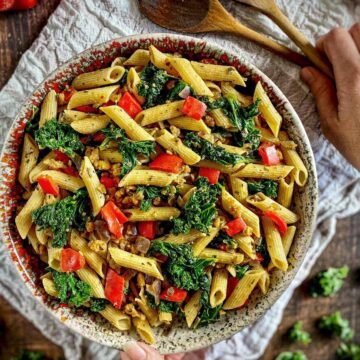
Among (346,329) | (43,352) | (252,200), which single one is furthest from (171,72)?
(346,329)

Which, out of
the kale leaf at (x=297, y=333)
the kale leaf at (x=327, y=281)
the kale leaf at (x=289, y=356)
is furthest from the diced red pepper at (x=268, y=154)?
the kale leaf at (x=289, y=356)

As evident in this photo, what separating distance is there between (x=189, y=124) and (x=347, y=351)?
88.2 inches

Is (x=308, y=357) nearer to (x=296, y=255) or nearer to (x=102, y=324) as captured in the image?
(x=296, y=255)

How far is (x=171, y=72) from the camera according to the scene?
8.06 feet

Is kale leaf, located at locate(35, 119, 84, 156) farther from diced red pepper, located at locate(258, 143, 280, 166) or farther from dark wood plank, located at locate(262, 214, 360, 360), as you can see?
dark wood plank, located at locate(262, 214, 360, 360)

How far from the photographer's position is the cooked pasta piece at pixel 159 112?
2389 mm

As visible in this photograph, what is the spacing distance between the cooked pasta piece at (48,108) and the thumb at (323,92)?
1.32m

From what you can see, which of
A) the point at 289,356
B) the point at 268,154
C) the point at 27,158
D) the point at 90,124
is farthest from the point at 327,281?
the point at 27,158

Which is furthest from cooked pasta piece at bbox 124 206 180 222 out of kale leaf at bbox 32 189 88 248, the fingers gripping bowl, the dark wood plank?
the dark wood plank

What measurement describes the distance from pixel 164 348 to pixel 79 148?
1014 millimetres

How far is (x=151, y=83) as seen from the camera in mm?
2408

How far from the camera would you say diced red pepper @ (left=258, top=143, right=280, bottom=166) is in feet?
8.06

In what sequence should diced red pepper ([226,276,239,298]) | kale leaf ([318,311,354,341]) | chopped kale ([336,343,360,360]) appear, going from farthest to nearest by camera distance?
1. chopped kale ([336,343,360,360])
2. kale leaf ([318,311,354,341])
3. diced red pepper ([226,276,239,298])

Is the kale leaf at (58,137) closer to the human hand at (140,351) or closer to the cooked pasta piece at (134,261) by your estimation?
the cooked pasta piece at (134,261)
